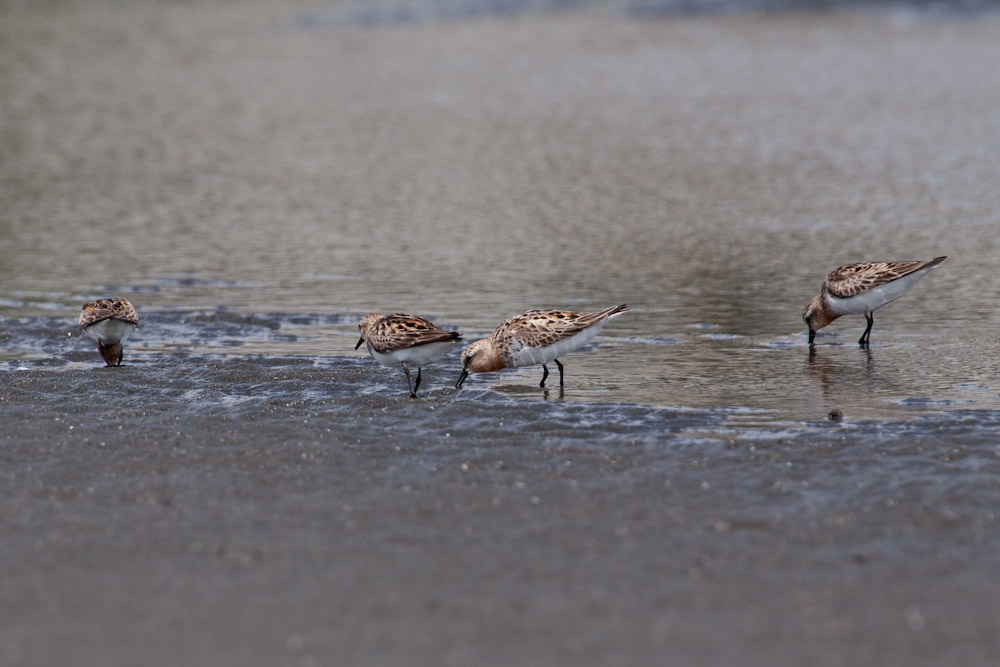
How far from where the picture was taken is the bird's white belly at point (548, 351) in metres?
12.4

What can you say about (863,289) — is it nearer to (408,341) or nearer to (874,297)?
(874,297)

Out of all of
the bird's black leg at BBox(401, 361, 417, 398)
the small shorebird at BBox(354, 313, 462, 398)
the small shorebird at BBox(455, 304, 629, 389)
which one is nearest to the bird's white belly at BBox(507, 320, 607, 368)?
the small shorebird at BBox(455, 304, 629, 389)

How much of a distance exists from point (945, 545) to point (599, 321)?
489cm

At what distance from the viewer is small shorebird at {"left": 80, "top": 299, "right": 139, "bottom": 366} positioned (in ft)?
42.9

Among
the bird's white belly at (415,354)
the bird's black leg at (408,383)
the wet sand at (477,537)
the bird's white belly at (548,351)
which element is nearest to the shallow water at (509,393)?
the wet sand at (477,537)

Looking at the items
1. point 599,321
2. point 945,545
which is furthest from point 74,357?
point 945,545

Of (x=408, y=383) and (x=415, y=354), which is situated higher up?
(x=415, y=354)

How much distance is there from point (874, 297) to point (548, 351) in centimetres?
406

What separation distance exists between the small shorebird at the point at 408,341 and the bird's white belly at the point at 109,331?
107 inches

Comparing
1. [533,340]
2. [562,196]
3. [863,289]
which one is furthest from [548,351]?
[562,196]

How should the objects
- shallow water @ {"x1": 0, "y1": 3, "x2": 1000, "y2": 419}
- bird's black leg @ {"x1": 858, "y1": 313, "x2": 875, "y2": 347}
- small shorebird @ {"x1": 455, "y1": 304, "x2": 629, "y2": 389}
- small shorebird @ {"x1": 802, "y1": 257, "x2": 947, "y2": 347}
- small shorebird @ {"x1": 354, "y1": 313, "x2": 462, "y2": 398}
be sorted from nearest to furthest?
small shorebird @ {"x1": 354, "y1": 313, "x2": 462, "y2": 398}
small shorebird @ {"x1": 455, "y1": 304, "x2": 629, "y2": 389}
small shorebird @ {"x1": 802, "y1": 257, "x2": 947, "y2": 347}
bird's black leg @ {"x1": 858, "y1": 313, "x2": 875, "y2": 347}
shallow water @ {"x1": 0, "y1": 3, "x2": 1000, "y2": 419}

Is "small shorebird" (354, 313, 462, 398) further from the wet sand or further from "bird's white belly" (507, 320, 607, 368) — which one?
"bird's white belly" (507, 320, 607, 368)

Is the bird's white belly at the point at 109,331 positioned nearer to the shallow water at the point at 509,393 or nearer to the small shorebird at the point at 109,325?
the small shorebird at the point at 109,325

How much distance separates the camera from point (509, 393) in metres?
12.5
